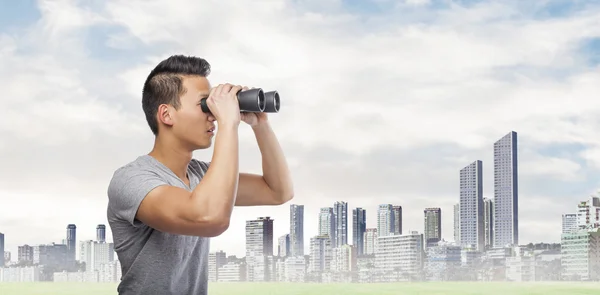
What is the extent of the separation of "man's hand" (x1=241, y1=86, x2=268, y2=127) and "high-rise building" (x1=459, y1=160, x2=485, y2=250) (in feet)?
26.8

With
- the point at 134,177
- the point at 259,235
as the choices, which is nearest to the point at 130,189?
the point at 134,177

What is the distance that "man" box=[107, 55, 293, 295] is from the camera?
4.99ft

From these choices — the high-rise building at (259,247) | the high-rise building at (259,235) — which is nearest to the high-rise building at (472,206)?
the high-rise building at (259,247)

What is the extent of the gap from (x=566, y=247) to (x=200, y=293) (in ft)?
29.3

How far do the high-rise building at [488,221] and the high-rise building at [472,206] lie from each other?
75mm

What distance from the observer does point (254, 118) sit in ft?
6.46

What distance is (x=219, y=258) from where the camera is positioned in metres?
6.54

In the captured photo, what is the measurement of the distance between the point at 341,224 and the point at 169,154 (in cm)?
741

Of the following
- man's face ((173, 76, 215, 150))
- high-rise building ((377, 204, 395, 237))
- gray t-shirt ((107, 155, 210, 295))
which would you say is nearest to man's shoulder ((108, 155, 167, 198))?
gray t-shirt ((107, 155, 210, 295))

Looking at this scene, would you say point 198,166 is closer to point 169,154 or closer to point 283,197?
point 169,154

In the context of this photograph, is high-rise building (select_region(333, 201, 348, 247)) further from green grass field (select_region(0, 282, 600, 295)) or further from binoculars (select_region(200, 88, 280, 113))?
binoculars (select_region(200, 88, 280, 113))

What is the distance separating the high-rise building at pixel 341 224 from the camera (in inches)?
355

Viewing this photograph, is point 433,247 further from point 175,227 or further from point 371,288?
point 175,227

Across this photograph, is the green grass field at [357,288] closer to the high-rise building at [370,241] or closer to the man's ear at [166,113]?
the high-rise building at [370,241]
